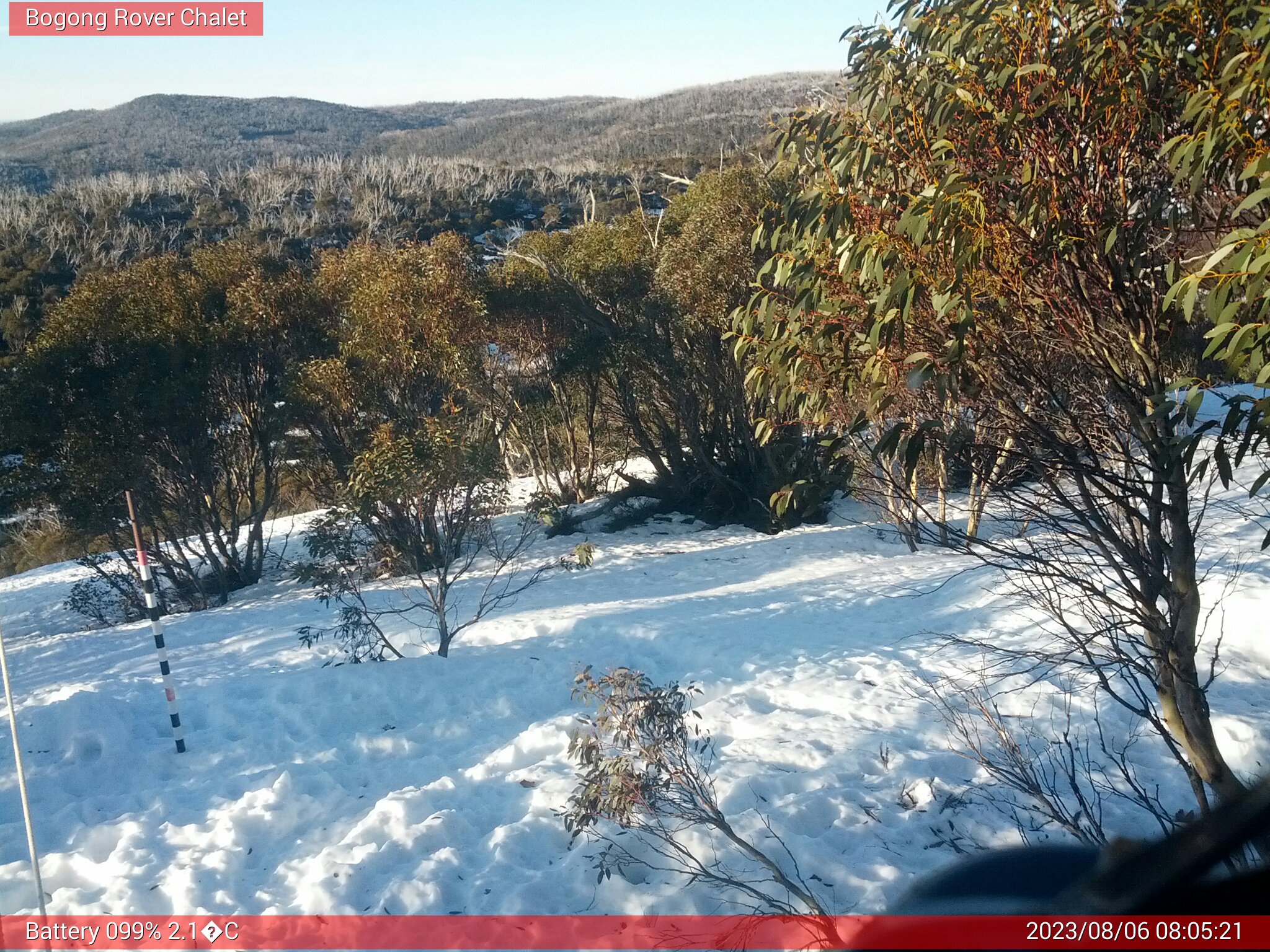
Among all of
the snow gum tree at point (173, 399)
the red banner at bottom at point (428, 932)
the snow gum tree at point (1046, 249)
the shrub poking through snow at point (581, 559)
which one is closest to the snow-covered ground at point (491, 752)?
the red banner at bottom at point (428, 932)

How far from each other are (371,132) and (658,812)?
2344 inches

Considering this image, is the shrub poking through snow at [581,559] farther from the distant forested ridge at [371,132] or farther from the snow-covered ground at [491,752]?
the distant forested ridge at [371,132]

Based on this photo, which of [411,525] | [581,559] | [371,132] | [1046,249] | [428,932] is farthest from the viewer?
[371,132]

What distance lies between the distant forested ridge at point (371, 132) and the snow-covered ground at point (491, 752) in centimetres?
2294

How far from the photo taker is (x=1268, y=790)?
1736 millimetres

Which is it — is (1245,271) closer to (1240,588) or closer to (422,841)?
(422,841)

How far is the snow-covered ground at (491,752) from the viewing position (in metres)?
3.89

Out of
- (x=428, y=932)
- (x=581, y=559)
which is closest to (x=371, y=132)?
(x=581, y=559)

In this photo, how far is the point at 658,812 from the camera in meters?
3.59

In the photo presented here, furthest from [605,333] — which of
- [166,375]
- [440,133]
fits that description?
[440,133]

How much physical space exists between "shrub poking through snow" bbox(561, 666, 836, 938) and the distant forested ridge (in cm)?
2620

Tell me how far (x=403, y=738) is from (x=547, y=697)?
1.19 meters

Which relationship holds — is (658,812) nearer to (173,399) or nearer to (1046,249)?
(1046,249)

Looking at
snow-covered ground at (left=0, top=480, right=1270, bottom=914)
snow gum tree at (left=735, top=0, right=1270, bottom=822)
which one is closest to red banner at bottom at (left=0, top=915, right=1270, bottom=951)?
snow-covered ground at (left=0, top=480, right=1270, bottom=914)
